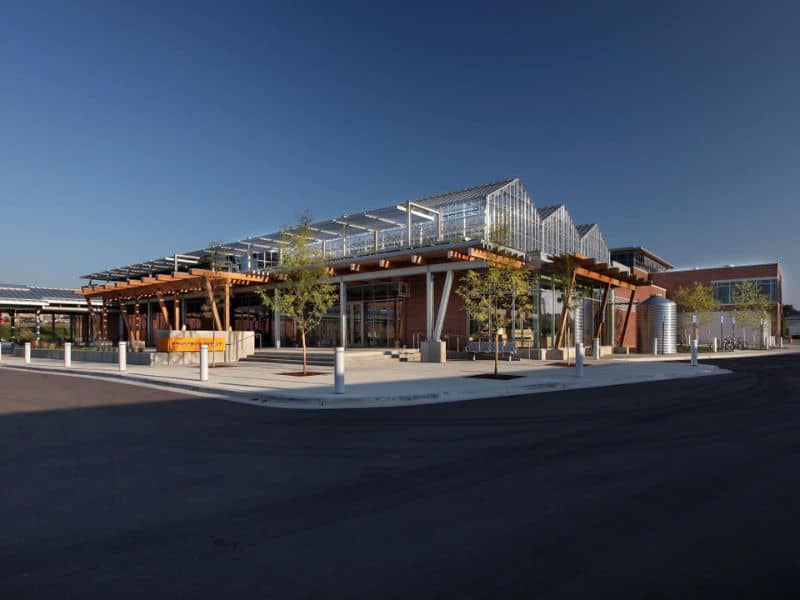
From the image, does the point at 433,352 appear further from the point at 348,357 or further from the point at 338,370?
the point at 338,370

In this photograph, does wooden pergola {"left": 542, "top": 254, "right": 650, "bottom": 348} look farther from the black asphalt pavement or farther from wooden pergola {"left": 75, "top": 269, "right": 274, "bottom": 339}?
wooden pergola {"left": 75, "top": 269, "right": 274, "bottom": 339}

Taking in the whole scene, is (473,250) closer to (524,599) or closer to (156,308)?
(524,599)

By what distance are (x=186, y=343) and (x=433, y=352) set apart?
1162cm

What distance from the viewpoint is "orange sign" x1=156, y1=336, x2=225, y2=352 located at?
2320 cm

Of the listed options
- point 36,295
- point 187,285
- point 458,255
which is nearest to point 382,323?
point 458,255

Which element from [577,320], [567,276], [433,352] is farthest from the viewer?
[577,320]

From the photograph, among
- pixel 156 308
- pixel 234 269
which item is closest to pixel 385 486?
pixel 234 269

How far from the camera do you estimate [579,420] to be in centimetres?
893

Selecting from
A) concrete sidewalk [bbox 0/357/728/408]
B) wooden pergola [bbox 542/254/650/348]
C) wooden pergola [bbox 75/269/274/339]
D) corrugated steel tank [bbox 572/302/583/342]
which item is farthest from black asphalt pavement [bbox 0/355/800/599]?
corrugated steel tank [bbox 572/302/583/342]

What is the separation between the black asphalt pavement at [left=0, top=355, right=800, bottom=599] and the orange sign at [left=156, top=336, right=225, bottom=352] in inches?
588

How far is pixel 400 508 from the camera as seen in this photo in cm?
449

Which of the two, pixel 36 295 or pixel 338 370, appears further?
pixel 36 295

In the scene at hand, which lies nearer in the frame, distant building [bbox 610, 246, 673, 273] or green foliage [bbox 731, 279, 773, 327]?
green foliage [bbox 731, 279, 773, 327]

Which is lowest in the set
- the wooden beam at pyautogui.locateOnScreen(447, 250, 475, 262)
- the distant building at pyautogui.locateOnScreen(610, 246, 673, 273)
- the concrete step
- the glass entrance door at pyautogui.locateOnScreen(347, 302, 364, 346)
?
the concrete step
